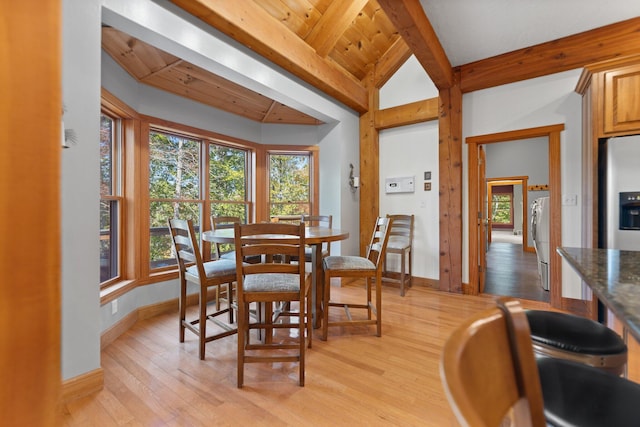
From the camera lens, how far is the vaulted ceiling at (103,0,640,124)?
7.57 feet

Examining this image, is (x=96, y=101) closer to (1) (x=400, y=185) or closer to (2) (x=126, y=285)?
(2) (x=126, y=285)

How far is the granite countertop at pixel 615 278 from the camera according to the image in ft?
1.83

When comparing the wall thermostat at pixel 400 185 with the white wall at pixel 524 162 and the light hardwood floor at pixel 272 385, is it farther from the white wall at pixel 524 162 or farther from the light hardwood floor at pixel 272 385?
the white wall at pixel 524 162

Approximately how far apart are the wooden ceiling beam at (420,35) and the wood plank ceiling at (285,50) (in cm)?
87

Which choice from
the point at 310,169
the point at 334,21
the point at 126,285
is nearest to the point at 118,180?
the point at 126,285

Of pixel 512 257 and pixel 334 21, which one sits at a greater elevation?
pixel 334 21

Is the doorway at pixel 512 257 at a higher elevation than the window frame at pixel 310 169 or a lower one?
lower

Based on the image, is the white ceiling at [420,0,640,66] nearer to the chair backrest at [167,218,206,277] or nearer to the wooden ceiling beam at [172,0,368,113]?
the wooden ceiling beam at [172,0,368,113]

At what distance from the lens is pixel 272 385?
1.68m

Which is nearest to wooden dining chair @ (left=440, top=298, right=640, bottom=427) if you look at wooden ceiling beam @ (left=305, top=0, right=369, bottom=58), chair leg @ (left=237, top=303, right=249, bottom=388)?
chair leg @ (left=237, top=303, right=249, bottom=388)

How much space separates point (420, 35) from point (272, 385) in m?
2.99

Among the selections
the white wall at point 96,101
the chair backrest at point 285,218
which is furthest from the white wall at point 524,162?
the white wall at point 96,101

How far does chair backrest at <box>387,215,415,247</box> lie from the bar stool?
2792 mm

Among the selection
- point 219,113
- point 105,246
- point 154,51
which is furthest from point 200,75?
point 105,246
